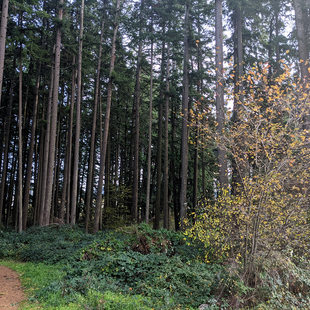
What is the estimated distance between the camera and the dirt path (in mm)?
5352

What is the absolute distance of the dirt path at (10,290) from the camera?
535 centimetres

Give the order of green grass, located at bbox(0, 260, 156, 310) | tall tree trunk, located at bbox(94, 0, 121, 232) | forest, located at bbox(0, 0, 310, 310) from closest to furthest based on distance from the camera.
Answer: green grass, located at bbox(0, 260, 156, 310)
forest, located at bbox(0, 0, 310, 310)
tall tree trunk, located at bbox(94, 0, 121, 232)

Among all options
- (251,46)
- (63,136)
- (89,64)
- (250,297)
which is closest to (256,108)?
(250,297)

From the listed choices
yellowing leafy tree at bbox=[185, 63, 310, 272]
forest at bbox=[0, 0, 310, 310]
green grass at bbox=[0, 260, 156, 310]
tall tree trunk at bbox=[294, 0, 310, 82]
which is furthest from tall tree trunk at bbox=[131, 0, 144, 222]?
yellowing leafy tree at bbox=[185, 63, 310, 272]

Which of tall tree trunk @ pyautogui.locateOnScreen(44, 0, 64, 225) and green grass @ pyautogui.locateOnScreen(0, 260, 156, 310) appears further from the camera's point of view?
tall tree trunk @ pyautogui.locateOnScreen(44, 0, 64, 225)

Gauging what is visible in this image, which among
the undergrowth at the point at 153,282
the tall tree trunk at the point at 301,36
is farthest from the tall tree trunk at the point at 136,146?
the tall tree trunk at the point at 301,36

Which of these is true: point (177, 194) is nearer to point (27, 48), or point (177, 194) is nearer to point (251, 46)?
point (251, 46)

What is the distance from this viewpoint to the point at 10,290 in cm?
634

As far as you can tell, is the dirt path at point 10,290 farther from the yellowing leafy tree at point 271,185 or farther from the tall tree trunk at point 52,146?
the tall tree trunk at point 52,146

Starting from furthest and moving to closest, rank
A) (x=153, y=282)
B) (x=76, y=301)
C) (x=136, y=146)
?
(x=136, y=146), (x=153, y=282), (x=76, y=301)

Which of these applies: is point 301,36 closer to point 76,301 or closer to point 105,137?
point 105,137

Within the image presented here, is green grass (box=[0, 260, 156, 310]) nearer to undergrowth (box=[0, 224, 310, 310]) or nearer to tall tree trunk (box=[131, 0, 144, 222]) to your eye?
undergrowth (box=[0, 224, 310, 310])

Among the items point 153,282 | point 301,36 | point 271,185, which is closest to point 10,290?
point 153,282

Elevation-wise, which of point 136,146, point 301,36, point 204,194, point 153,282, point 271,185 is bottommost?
point 153,282
